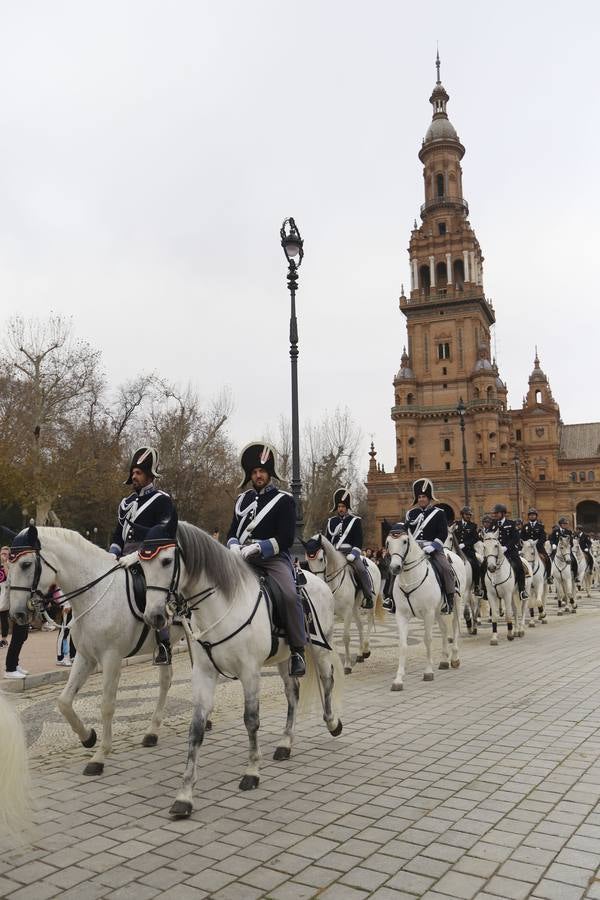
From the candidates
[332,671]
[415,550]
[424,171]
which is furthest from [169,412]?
[424,171]

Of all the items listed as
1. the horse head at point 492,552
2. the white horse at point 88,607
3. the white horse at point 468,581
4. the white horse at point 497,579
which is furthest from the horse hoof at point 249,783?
the horse head at point 492,552

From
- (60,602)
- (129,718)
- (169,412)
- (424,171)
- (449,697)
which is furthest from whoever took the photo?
(424,171)

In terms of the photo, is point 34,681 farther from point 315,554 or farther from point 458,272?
point 458,272

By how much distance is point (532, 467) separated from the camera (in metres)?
92.9

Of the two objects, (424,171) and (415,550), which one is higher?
(424,171)

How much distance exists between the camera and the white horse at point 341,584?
10938mm

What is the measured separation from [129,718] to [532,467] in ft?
298

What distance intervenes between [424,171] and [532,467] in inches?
1628

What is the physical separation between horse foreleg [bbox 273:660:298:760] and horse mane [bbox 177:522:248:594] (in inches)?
64.3

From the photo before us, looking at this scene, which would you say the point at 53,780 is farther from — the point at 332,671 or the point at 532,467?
the point at 532,467

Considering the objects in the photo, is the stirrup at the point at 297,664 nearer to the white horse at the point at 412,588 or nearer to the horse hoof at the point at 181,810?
the horse hoof at the point at 181,810

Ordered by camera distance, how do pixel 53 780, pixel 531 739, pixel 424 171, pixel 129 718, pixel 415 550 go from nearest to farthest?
pixel 53 780, pixel 531 739, pixel 129 718, pixel 415 550, pixel 424 171

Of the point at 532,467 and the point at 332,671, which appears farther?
the point at 532,467

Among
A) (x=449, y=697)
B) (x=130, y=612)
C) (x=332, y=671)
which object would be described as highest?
(x=130, y=612)
